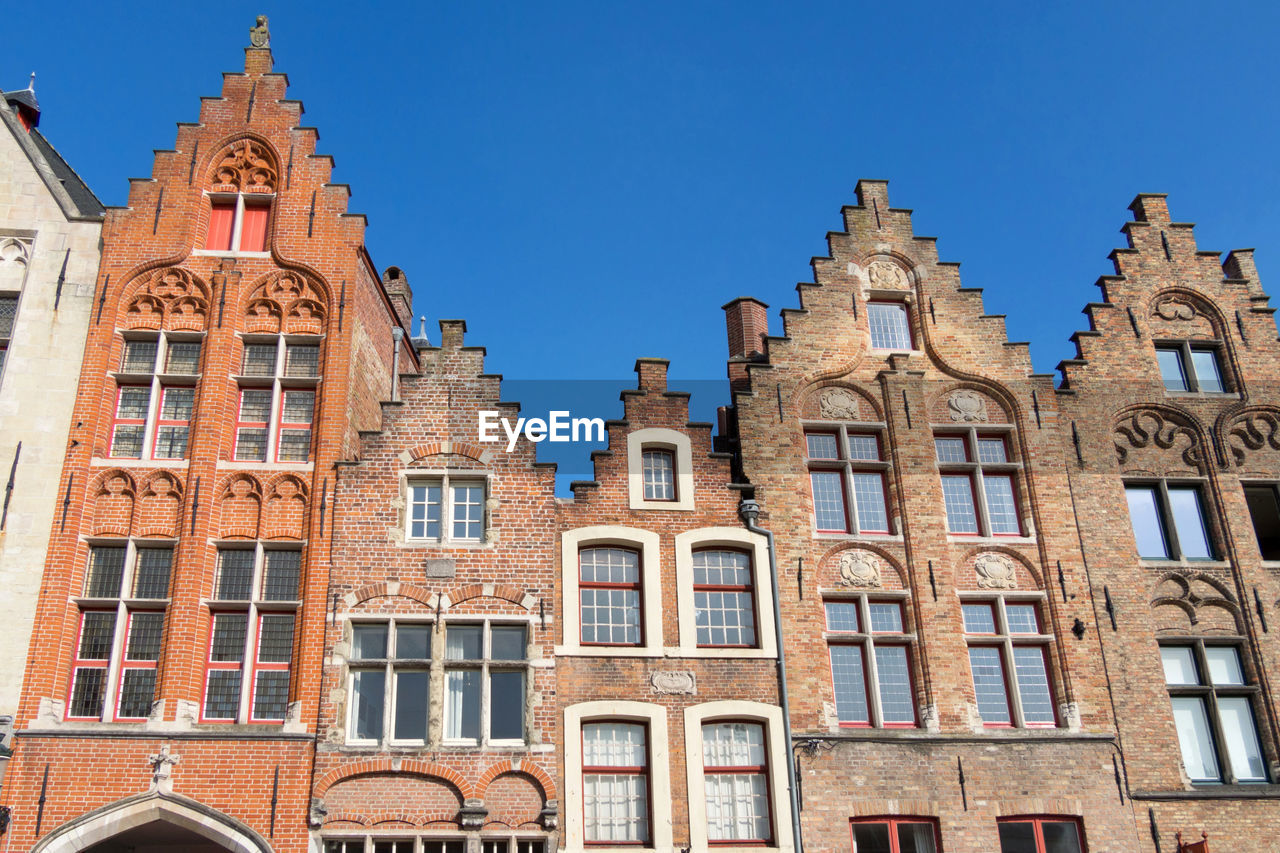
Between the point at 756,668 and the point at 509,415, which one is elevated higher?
the point at 509,415

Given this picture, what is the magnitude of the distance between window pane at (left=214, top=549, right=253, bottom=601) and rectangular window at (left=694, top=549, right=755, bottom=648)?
6.35m

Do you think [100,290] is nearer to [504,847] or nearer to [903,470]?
[504,847]

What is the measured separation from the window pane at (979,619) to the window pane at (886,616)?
97cm

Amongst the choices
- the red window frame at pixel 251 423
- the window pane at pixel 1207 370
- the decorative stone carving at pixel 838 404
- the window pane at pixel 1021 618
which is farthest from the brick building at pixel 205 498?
the window pane at pixel 1207 370

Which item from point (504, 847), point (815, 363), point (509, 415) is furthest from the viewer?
point (815, 363)

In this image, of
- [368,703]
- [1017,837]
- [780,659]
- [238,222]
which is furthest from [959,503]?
[238,222]

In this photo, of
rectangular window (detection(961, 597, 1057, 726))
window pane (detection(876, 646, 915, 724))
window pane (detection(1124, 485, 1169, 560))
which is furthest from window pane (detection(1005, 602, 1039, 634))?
window pane (detection(1124, 485, 1169, 560))

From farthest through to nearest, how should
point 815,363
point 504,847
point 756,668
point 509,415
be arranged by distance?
1. point 815,363
2. point 509,415
3. point 756,668
4. point 504,847

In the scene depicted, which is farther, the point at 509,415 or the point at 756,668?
the point at 509,415

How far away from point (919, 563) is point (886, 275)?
5.19m

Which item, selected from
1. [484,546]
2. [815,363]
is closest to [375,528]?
[484,546]

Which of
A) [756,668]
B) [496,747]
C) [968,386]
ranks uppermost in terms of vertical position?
[968,386]

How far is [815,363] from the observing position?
18.7 metres

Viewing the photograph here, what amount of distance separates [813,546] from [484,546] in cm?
488
